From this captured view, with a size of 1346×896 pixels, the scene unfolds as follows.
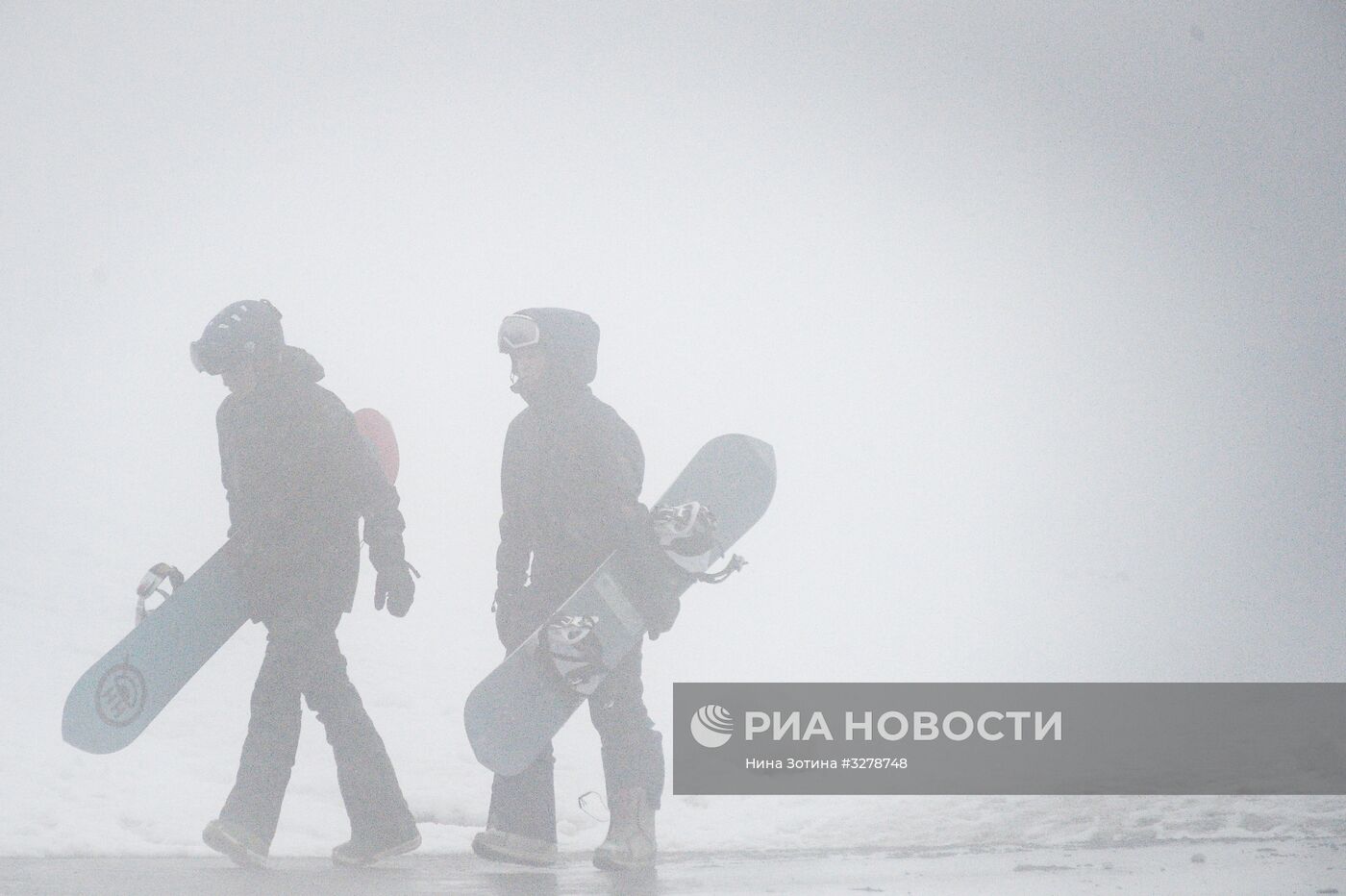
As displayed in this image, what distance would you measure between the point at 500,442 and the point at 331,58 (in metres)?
1.27

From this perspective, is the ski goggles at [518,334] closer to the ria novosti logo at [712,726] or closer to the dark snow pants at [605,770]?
the dark snow pants at [605,770]

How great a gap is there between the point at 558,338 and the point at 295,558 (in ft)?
2.60

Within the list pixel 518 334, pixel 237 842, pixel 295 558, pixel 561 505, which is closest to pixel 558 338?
pixel 518 334

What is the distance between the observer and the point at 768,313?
12.0ft

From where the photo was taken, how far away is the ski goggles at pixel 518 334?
9.88 feet

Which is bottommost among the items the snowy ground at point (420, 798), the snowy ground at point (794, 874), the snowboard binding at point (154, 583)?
the snowy ground at point (794, 874)

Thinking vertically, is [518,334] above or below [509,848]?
above

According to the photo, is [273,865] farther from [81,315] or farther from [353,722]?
[81,315]

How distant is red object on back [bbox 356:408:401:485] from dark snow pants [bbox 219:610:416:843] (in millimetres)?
555

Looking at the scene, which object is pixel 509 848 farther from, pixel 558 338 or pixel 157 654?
pixel 558 338

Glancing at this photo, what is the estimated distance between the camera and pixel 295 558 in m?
2.87

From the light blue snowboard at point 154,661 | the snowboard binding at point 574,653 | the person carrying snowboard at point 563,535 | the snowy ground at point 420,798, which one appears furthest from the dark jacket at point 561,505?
the light blue snowboard at point 154,661

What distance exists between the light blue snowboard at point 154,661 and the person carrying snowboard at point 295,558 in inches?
4.3

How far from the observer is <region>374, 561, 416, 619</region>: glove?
113 inches
